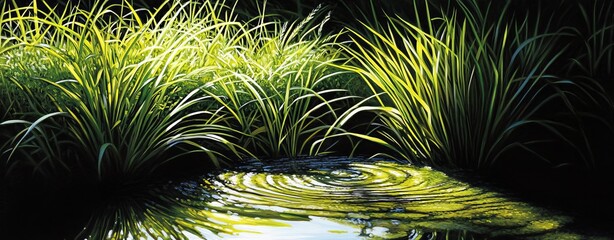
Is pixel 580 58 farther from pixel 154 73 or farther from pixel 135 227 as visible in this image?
pixel 135 227

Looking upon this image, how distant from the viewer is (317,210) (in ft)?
6.41

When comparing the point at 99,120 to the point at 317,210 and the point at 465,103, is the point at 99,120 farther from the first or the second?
the point at 465,103

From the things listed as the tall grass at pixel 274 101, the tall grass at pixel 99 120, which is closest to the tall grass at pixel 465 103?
the tall grass at pixel 274 101

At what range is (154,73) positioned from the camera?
95.7 inches

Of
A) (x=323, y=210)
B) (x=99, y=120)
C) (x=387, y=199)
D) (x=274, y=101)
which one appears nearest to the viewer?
(x=323, y=210)

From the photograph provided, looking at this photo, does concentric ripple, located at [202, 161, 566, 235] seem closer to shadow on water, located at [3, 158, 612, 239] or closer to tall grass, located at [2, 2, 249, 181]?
shadow on water, located at [3, 158, 612, 239]

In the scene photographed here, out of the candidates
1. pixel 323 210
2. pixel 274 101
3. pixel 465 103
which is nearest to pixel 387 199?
pixel 323 210

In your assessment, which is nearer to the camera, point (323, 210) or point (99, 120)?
point (323, 210)

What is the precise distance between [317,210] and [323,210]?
0.02 m

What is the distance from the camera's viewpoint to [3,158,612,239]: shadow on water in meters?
1.76

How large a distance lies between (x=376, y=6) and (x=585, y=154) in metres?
1.78

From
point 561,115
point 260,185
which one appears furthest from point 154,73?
point 561,115

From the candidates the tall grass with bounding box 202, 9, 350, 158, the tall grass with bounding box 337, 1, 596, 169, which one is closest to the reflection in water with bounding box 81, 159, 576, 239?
the tall grass with bounding box 337, 1, 596, 169

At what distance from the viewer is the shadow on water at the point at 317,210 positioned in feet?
5.78
